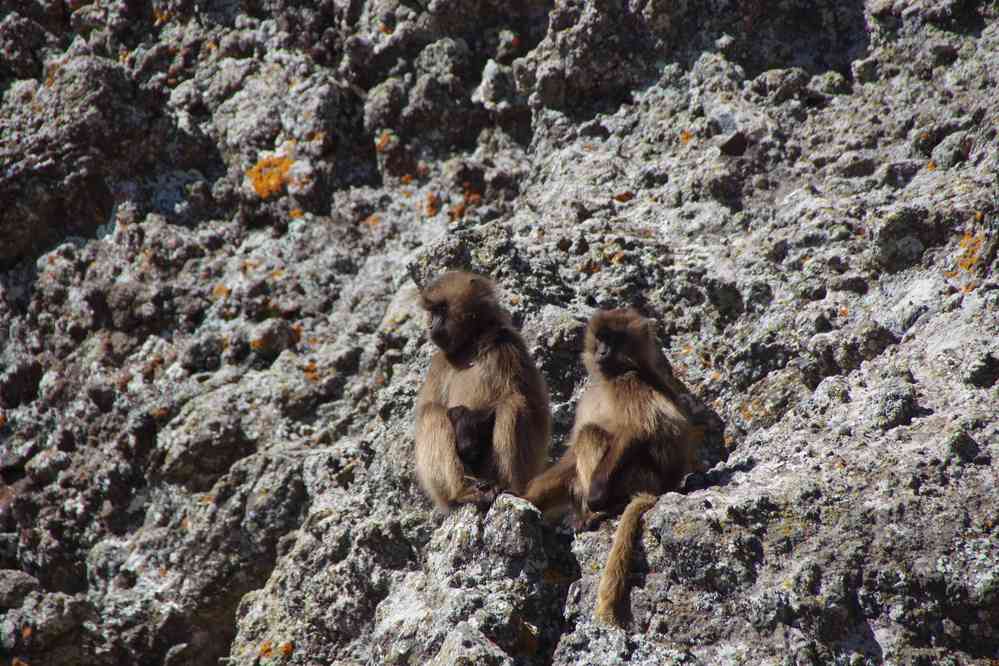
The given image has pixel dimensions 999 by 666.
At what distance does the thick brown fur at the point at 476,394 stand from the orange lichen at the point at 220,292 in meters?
2.64

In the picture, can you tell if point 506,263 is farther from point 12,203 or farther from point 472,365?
point 12,203

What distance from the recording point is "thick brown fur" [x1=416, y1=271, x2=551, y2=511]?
19.9ft

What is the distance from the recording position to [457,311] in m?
6.54

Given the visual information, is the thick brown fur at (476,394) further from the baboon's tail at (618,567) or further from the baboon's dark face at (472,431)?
the baboon's tail at (618,567)

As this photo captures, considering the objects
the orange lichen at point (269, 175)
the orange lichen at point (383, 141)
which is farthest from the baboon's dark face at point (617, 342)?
the orange lichen at point (269, 175)

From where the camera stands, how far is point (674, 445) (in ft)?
18.6

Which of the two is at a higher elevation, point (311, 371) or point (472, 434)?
point (311, 371)

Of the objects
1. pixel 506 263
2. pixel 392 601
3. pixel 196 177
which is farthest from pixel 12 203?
pixel 392 601

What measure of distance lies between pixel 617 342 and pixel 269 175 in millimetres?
4337

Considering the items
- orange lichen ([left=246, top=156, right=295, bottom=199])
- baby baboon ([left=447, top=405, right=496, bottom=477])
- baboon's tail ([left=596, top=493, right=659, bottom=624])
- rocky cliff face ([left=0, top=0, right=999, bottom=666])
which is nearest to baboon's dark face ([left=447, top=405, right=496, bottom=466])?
baby baboon ([left=447, top=405, right=496, bottom=477])

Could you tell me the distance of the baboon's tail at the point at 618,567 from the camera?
15.3 feet

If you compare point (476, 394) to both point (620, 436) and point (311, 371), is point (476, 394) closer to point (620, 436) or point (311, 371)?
point (620, 436)

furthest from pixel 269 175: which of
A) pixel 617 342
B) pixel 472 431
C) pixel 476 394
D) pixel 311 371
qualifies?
pixel 617 342

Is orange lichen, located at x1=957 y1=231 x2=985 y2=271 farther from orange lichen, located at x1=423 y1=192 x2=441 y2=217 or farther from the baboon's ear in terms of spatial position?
orange lichen, located at x1=423 y1=192 x2=441 y2=217
